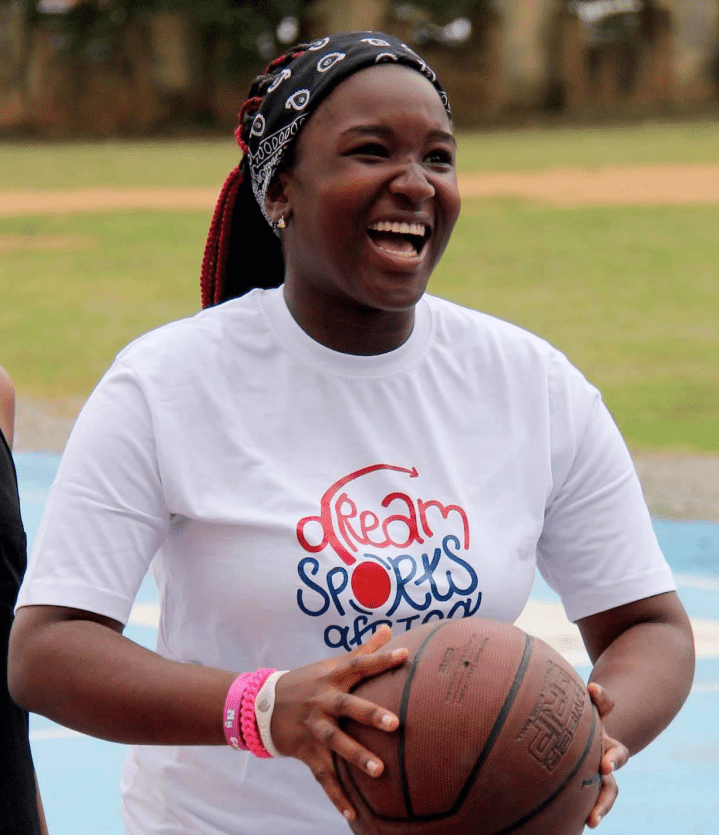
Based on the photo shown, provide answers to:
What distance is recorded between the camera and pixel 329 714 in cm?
203

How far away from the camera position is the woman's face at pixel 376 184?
2385 mm

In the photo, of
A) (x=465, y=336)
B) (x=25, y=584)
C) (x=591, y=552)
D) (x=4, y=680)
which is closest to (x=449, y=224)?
(x=465, y=336)

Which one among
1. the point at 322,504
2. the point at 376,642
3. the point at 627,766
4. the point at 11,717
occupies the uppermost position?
the point at 322,504

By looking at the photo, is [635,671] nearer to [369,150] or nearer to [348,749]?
[348,749]

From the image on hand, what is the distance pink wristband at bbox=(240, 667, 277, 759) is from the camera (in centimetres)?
210

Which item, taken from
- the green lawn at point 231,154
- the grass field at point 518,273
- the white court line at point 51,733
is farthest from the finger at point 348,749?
the green lawn at point 231,154

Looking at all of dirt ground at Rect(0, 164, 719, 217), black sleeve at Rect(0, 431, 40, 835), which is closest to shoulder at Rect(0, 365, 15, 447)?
black sleeve at Rect(0, 431, 40, 835)

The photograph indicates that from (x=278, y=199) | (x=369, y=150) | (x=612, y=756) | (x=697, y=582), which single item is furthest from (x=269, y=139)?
(x=697, y=582)

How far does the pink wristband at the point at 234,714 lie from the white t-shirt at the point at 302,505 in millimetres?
145

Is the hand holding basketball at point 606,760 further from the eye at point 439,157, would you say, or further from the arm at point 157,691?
the eye at point 439,157

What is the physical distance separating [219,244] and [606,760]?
4.10ft

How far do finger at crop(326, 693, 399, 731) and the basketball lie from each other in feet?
0.12

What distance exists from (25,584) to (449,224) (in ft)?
2.94

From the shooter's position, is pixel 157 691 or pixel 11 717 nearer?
pixel 157 691
